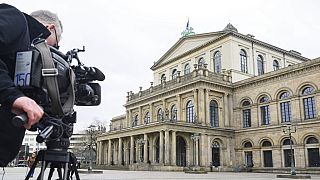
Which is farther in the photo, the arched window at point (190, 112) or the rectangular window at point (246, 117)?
the arched window at point (190, 112)

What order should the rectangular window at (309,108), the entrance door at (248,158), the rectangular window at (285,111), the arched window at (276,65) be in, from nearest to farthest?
the rectangular window at (309,108) → the rectangular window at (285,111) → the entrance door at (248,158) → the arched window at (276,65)

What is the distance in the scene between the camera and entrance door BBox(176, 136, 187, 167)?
43812 millimetres

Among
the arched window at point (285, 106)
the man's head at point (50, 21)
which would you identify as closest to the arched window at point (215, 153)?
the arched window at point (285, 106)

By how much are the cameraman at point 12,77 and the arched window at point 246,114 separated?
43700 mm

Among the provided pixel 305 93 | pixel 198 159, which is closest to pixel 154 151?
pixel 198 159

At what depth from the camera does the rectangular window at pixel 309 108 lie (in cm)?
3712

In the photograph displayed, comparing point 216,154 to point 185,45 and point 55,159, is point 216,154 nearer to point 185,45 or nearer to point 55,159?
point 185,45

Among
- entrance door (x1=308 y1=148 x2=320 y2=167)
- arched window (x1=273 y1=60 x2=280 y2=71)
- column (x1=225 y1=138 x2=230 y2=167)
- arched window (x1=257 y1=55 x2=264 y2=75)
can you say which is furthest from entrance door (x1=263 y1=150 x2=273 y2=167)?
arched window (x1=273 y1=60 x2=280 y2=71)

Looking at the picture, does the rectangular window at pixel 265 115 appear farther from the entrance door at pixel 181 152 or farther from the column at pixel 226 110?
the entrance door at pixel 181 152

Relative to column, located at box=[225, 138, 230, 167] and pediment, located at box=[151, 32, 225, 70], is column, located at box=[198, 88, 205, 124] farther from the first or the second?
Result: pediment, located at box=[151, 32, 225, 70]

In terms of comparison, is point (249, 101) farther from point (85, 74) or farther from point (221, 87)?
point (85, 74)

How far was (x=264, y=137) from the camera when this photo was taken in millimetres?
41375

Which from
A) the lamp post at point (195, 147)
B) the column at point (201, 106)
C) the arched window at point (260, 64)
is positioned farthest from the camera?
the arched window at point (260, 64)

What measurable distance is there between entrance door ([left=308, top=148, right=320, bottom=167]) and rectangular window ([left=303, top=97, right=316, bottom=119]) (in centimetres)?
351
